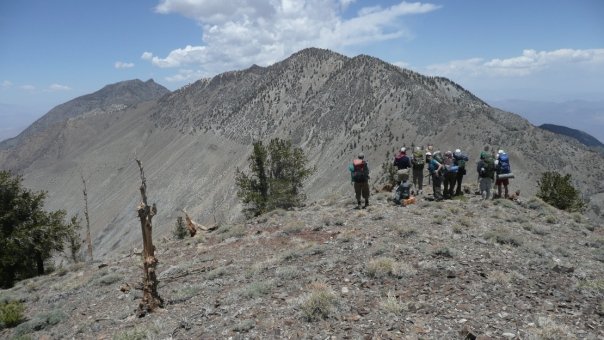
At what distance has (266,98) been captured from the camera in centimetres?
15875

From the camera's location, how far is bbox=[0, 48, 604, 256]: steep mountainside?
9331 cm

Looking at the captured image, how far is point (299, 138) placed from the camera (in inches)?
5128

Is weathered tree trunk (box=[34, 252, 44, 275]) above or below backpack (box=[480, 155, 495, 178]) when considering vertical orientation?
below

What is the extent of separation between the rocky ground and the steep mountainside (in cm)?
5711

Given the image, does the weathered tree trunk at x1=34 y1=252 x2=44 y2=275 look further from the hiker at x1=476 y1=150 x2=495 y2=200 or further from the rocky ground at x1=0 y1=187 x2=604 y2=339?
the hiker at x1=476 y1=150 x2=495 y2=200

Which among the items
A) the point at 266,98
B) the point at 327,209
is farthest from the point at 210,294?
the point at 266,98

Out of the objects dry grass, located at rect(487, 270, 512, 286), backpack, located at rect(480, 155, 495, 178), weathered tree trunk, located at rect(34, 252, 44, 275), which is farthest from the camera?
weathered tree trunk, located at rect(34, 252, 44, 275)

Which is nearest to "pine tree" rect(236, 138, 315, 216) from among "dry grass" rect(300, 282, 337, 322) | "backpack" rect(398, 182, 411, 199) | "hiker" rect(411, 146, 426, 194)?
"hiker" rect(411, 146, 426, 194)

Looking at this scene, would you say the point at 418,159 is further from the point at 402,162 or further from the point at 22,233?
the point at 22,233

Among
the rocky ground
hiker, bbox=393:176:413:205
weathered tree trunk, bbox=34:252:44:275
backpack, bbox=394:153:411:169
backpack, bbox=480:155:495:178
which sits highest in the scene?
backpack, bbox=394:153:411:169

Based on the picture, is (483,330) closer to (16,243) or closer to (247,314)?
(247,314)

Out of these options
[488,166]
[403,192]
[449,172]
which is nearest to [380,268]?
[403,192]

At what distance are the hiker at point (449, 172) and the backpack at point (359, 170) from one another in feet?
12.7

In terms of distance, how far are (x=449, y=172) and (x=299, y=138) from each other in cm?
11115
